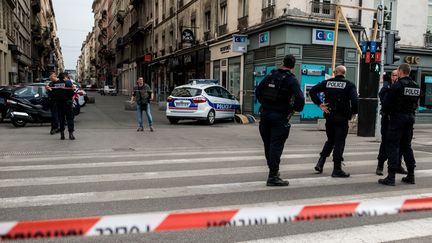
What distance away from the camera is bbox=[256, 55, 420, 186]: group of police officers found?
634cm

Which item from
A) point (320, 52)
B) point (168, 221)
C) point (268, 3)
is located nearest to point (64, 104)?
point (168, 221)

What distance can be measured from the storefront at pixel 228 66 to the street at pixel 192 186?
13740 mm

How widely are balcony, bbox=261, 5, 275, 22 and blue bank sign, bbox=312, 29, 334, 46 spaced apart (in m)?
2.18

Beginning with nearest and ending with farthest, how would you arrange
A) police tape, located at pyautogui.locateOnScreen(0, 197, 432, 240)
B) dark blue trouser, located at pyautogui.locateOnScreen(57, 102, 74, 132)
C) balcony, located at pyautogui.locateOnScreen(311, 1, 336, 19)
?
police tape, located at pyautogui.locateOnScreen(0, 197, 432, 240) < dark blue trouser, located at pyautogui.locateOnScreen(57, 102, 74, 132) < balcony, located at pyautogui.locateOnScreen(311, 1, 336, 19)

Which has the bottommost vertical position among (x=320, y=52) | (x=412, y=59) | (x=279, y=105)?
(x=279, y=105)

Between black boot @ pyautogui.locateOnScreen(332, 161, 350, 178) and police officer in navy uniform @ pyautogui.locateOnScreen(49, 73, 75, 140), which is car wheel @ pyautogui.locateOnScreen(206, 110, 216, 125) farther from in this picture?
black boot @ pyautogui.locateOnScreen(332, 161, 350, 178)

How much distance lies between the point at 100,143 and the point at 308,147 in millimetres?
5329

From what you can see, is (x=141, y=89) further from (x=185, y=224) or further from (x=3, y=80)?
(x=3, y=80)

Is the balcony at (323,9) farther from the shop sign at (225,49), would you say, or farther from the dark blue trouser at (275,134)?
the dark blue trouser at (275,134)

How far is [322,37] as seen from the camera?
20156 mm

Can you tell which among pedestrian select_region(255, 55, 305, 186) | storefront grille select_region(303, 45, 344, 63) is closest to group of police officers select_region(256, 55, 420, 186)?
pedestrian select_region(255, 55, 305, 186)

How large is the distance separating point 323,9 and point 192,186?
1605 cm

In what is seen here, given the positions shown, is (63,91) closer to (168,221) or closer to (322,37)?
(168,221)

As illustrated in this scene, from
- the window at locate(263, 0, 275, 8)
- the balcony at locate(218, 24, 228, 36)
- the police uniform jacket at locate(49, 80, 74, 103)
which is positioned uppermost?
the window at locate(263, 0, 275, 8)
